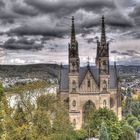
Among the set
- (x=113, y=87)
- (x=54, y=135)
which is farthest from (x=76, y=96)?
(x=54, y=135)

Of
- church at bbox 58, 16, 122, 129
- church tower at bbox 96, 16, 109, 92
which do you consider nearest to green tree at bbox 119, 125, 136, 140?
church at bbox 58, 16, 122, 129

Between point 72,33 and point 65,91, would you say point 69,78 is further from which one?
point 72,33

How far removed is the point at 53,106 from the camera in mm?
65750

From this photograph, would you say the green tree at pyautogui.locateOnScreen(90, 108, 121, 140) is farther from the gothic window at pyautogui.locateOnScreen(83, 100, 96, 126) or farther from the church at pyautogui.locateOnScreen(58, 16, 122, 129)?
the gothic window at pyautogui.locateOnScreen(83, 100, 96, 126)

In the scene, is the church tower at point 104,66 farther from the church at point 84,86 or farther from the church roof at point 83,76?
the church roof at point 83,76

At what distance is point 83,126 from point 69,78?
9.44 meters

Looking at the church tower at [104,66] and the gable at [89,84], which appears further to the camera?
the gable at [89,84]

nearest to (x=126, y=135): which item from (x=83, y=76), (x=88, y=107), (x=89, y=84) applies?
(x=88, y=107)

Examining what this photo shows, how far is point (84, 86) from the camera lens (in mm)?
85000

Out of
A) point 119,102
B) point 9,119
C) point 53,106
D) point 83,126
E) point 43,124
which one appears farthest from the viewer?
point 119,102

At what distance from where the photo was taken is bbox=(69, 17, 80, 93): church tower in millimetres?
83875

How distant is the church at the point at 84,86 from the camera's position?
277 ft

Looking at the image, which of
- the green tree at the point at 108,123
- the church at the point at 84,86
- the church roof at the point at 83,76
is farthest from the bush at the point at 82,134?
the church roof at the point at 83,76

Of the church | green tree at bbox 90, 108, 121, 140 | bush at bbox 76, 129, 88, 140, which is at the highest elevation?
the church
